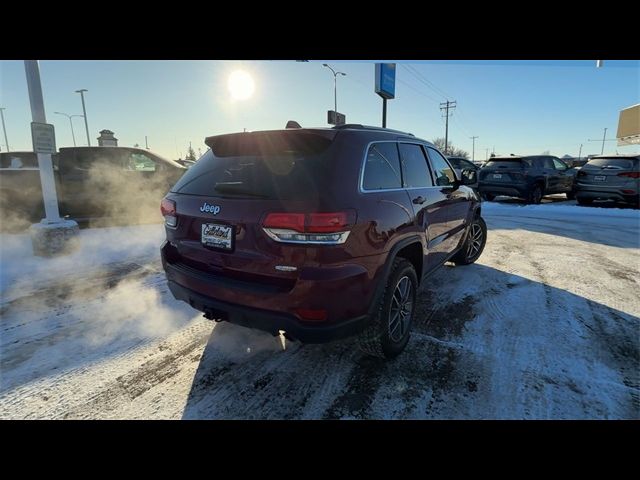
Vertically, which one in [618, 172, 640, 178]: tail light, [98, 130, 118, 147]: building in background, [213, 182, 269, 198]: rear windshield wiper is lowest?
[213, 182, 269, 198]: rear windshield wiper

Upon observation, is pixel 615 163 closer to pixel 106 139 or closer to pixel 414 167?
pixel 414 167

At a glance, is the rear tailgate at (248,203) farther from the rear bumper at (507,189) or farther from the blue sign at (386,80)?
the blue sign at (386,80)

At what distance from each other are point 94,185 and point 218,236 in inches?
227

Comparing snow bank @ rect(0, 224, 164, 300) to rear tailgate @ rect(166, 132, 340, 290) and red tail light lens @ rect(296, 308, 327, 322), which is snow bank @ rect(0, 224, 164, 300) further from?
red tail light lens @ rect(296, 308, 327, 322)

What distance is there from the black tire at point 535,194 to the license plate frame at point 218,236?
12.4 m

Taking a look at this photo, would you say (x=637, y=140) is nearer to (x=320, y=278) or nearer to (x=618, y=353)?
(x=618, y=353)

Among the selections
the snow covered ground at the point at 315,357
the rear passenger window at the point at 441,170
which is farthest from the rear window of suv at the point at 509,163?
the rear passenger window at the point at 441,170

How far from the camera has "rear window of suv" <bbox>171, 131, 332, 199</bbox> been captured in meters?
2.17

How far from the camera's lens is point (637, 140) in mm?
30844

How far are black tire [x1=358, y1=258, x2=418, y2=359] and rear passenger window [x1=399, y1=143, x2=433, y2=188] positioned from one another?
0.81m

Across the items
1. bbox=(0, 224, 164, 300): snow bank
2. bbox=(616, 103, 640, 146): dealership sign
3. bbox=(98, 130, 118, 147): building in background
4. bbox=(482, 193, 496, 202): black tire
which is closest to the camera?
bbox=(0, 224, 164, 300): snow bank

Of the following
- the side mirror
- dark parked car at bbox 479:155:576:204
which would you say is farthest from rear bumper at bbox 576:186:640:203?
the side mirror
